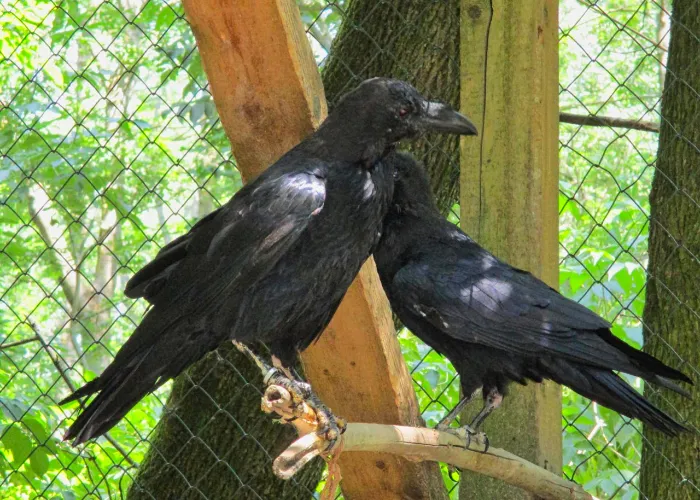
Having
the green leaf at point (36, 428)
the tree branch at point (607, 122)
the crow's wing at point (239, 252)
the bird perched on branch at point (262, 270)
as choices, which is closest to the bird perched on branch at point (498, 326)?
the bird perched on branch at point (262, 270)

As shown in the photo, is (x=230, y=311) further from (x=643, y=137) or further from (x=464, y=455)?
(x=643, y=137)

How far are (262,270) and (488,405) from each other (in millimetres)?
980

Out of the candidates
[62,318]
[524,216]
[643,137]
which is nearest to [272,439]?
[524,216]

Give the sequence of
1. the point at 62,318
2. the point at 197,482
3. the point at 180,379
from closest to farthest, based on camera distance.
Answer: the point at 197,482, the point at 180,379, the point at 62,318

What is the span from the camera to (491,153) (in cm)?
275

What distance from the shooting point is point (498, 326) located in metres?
2.67

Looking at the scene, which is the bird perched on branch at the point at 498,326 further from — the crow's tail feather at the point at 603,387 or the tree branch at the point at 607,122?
the tree branch at the point at 607,122

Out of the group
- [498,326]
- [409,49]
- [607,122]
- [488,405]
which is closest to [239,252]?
[498,326]

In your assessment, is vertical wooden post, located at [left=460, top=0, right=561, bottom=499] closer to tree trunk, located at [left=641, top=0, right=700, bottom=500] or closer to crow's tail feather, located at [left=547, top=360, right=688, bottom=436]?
crow's tail feather, located at [left=547, top=360, right=688, bottom=436]

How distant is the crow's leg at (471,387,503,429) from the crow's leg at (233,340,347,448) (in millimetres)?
666

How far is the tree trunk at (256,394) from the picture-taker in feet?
10.2

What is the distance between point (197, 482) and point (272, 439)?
29cm

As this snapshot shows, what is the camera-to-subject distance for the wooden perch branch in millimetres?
1778

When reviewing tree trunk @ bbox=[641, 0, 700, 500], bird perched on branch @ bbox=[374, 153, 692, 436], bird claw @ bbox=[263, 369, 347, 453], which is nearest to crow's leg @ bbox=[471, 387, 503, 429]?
bird perched on branch @ bbox=[374, 153, 692, 436]
